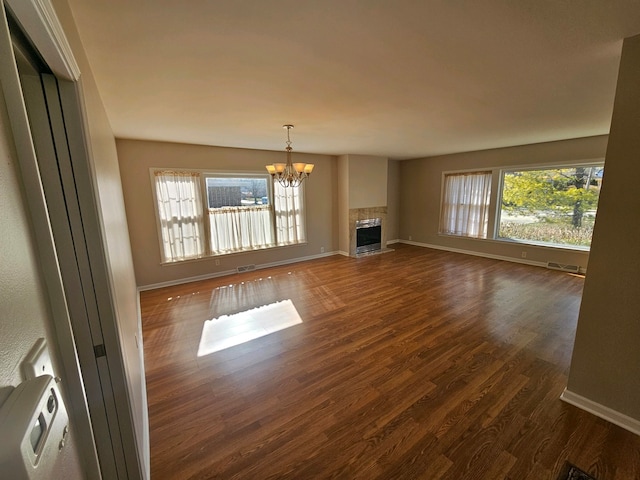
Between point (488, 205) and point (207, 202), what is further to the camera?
point (488, 205)

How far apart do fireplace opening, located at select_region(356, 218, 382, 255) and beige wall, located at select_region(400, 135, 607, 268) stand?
1359 millimetres

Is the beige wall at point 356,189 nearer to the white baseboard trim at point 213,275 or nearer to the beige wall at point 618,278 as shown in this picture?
the white baseboard trim at point 213,275

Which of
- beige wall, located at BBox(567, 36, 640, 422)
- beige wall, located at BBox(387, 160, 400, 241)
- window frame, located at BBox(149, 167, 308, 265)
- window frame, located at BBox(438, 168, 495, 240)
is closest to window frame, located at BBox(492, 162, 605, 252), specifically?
window frame, located at BBox(438, 168, 495, 240)

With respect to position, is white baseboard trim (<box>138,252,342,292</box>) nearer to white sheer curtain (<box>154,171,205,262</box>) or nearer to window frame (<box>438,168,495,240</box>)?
white sheer curtain (<box>154,171,205,262</box>)

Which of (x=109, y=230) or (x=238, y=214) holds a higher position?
(x=109, y=230)

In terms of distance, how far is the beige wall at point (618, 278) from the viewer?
1678mm

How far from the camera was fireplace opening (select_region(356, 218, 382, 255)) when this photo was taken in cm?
666

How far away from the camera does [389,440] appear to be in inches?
70.9

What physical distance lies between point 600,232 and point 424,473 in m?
1.92

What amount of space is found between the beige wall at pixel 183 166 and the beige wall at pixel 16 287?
170 inches

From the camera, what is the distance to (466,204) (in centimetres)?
643

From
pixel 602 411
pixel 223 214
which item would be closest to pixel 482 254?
pixel 602 411

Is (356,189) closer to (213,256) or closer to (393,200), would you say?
(393,200)

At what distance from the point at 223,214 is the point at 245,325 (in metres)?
2.50
